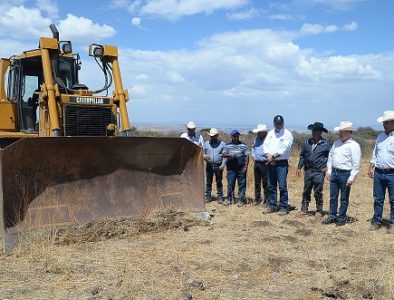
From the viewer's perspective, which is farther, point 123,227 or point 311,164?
point 311,164

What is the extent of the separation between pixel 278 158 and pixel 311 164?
1.99 feet

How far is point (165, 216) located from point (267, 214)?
2.37m

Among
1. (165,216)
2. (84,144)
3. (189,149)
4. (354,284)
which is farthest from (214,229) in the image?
(354,284)

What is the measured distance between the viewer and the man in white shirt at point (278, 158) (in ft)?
29.7

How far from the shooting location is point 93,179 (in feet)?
23.3

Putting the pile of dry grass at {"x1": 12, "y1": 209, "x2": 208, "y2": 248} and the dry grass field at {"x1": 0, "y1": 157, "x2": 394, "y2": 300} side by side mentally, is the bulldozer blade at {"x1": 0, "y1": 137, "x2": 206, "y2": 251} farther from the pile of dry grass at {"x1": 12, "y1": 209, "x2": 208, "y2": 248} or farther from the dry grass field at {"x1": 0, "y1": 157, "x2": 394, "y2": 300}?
the dry grass field at {"x1": 0, "y1": 157, "x2": 394, "y2": 300}

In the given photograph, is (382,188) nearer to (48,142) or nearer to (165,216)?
(165,216)

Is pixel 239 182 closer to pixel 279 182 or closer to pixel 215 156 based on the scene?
pixel 215 156

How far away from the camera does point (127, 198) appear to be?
7.39m

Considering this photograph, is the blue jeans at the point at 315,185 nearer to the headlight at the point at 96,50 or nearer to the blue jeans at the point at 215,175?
the blue jeans at the point at 215,175

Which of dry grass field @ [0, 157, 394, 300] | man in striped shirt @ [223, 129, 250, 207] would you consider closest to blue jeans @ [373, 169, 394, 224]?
dry grass field @ [0, 157, 394, 300]

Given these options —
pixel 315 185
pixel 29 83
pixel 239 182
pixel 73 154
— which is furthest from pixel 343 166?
pixel 29 83

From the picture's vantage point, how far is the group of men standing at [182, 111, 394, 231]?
772cm

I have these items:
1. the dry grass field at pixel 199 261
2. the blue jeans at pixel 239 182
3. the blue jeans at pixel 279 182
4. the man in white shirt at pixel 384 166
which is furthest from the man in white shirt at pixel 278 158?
the man in white shirt at pixel 384 166
